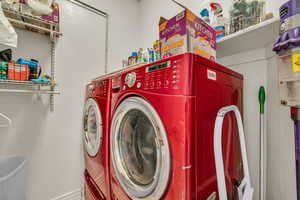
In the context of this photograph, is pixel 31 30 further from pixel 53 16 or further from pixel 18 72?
pixel 18 72

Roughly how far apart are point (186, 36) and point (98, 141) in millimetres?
1004

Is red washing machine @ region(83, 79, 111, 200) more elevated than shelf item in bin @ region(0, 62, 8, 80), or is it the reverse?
shelf item in bin @ region(0, 62, 8, 80)

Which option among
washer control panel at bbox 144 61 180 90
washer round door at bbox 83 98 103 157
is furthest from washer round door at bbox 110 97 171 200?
washer round door at bbox 83 98 103 157

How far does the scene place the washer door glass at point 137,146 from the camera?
3.22ft

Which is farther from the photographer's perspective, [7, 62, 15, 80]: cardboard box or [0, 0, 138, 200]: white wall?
[0, 0, 138, 200]: white wall

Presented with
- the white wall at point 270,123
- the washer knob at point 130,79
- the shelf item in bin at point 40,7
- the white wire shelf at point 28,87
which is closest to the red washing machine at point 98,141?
the washer knob at point 130,79

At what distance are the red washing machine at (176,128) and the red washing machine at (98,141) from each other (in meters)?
0.10

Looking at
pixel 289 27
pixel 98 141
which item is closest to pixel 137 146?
pixel 98 141

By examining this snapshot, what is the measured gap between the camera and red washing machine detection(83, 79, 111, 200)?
1.11 m

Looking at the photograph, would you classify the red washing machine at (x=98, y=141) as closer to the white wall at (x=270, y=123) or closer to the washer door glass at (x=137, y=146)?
the washer door glass at (x=137, y=146)

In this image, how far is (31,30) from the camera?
4.77 ft

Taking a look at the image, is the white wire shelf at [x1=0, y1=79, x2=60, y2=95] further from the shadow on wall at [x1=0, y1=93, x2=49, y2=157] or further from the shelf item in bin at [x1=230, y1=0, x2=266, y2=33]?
the shelf item in bin at [x1=230, y1=0, x2=266, y2=33]

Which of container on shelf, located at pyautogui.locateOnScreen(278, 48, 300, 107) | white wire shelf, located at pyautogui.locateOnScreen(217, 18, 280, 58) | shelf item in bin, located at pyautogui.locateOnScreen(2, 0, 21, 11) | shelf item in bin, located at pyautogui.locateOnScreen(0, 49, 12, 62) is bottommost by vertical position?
container on shelf, located at pyautogui.locateOnScreen(278, 48, 300, 107)

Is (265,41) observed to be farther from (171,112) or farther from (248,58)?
(171,112)
